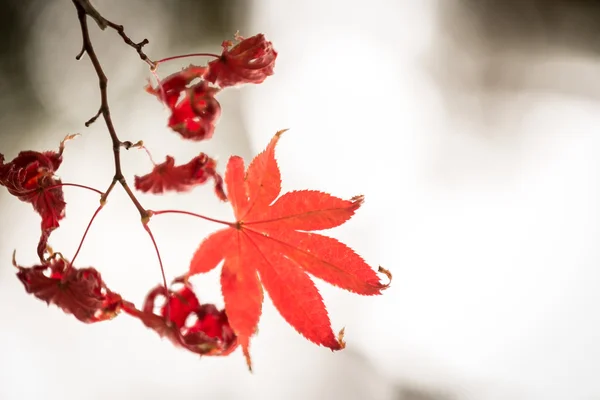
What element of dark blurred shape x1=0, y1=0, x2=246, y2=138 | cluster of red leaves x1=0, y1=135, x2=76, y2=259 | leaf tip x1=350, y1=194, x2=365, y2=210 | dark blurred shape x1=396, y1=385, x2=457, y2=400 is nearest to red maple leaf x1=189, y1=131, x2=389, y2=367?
leaf tip x1=350, y1=194, x2=365, y2=210

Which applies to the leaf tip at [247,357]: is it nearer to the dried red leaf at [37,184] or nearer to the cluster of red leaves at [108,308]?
the cluster of red leaves at [108,308]

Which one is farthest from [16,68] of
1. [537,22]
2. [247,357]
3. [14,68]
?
[537,22]

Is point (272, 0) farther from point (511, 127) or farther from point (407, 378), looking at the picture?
point (407, 378)

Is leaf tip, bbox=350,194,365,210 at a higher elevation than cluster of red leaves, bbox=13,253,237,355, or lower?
higher

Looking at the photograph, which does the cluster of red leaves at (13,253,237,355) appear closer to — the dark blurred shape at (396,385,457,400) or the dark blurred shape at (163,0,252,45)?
the dark blurred shape at (163,0,252,45)

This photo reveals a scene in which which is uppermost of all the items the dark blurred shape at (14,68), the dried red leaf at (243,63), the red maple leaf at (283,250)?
the dark blurred shape at (14,68)

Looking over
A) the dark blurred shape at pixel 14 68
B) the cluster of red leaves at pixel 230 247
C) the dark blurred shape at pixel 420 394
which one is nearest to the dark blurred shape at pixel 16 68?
the dark blurred shape at pixel 14 68
